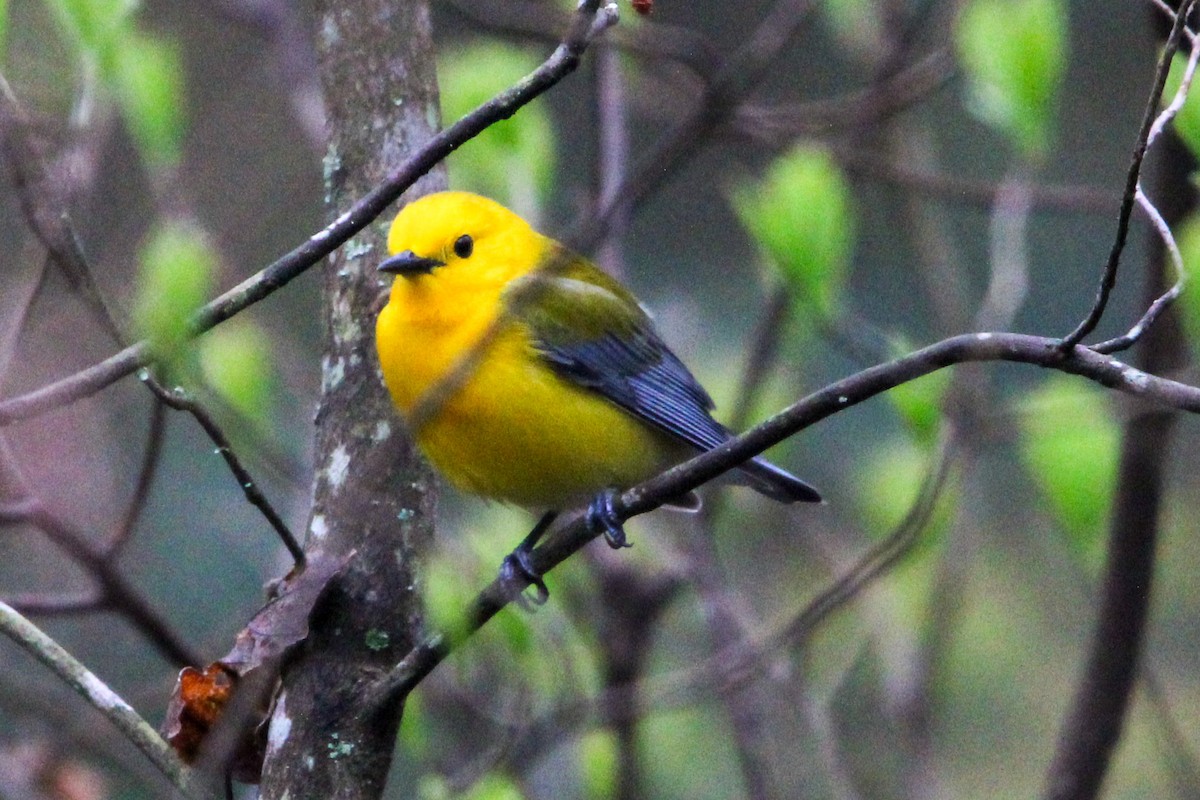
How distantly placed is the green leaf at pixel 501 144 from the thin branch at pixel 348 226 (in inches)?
60.0

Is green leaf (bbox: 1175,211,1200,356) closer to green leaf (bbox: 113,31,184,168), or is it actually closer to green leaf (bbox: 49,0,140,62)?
green leaf (bbox: 49,0,140,62)

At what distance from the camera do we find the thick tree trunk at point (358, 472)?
2.85 metres

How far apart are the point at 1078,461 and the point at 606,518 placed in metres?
1.14

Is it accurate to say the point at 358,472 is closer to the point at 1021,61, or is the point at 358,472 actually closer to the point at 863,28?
the point at 1021,61

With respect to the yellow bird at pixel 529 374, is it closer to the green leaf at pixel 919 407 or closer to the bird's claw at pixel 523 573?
the bird's claw at pixel 523 573

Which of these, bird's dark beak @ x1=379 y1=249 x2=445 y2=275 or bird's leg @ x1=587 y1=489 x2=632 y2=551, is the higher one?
bird's dark beak @ x1=379 y1=249 x2=445 y2=275

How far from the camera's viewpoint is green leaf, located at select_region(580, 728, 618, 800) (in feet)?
14.2

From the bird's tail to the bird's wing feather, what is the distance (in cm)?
13

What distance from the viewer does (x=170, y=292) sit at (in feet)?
8.51

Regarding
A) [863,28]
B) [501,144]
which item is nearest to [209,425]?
[501,144]

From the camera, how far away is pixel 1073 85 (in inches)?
344

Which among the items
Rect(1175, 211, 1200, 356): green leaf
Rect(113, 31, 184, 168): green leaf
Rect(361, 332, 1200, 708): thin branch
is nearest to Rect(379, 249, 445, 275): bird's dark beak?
Rect(113, 31, 184, 168): green leaf

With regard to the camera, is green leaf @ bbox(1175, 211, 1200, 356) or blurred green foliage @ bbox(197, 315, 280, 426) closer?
green leaf @ bbox(1175, 211, 1200, 356)

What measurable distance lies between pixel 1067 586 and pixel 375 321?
5174mm
